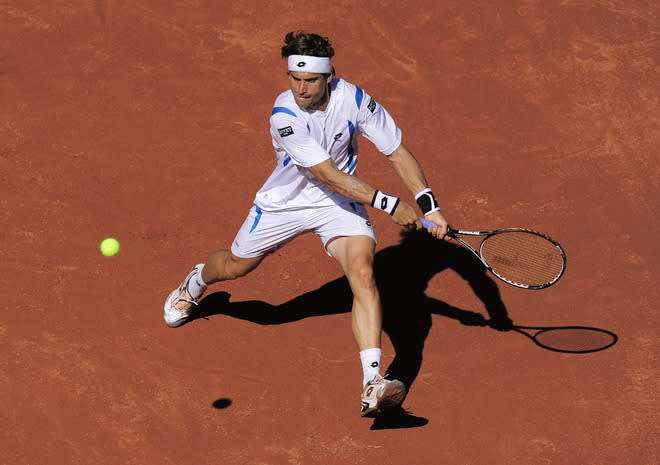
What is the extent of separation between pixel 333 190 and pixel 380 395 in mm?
1437

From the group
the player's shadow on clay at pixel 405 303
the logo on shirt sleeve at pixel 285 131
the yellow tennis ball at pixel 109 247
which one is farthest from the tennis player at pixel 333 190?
the yellow tennis ball at pixel 109 247

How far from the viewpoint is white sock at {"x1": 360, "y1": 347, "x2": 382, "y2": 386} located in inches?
241

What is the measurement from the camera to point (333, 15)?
35.9 feet

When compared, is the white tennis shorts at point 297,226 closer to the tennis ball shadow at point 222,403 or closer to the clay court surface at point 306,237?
the clay court surface at point 306,237

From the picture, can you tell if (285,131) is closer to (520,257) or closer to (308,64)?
(308,64)

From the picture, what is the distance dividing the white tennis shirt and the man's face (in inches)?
3.3

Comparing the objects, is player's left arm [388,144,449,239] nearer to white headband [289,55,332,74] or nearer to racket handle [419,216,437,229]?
racket handle [419,216,437,229]

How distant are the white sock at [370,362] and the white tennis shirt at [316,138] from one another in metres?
1.14

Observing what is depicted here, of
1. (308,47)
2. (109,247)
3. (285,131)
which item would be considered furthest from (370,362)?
(109,247)

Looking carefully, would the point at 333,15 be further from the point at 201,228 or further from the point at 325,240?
the point at 325,240

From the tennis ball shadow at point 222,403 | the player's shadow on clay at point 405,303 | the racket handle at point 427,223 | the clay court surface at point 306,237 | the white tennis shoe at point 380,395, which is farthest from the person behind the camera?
the player's shadow on clay at point 405,303

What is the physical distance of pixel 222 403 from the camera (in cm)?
660

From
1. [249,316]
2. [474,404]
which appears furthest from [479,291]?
[249,316]

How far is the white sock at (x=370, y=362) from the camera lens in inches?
241
